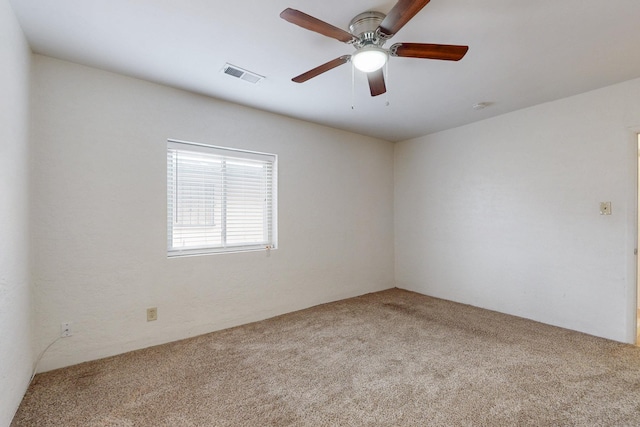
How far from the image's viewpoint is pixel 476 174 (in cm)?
379

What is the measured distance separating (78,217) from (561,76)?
4.26 meters

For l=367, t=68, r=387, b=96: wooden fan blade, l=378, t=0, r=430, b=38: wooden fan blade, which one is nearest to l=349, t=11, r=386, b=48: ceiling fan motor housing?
l=378, t=0, r=430, b=38: wooden fan blade

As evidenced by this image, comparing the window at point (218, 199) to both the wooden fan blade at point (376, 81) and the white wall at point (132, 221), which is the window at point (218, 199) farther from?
the wooden fan blade at point (376, 81)

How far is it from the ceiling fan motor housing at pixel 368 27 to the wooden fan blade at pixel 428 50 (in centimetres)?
11

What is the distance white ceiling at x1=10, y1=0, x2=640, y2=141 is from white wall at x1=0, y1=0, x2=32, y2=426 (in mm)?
317

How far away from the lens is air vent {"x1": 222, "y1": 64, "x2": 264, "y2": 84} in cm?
238

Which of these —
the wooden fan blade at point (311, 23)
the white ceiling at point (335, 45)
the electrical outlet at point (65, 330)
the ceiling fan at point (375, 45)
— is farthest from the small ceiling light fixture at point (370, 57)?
the electrical outlet at point (65, 330)

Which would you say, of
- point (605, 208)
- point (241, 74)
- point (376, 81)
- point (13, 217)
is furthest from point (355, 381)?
point (605, 208)

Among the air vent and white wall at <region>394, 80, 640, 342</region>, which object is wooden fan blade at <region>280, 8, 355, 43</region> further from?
white wall at <region>394, 80, 640, 342</region>

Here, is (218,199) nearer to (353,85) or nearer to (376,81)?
(353,85)

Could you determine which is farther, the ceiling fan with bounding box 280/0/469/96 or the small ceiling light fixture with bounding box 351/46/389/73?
the small ceiling light fixture with bounding box 351/46/389/73

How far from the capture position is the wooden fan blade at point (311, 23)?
1.39 meters

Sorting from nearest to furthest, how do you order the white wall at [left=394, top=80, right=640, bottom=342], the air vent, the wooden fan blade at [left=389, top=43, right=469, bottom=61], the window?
the wooden fan blade at [left=389, top=43, right=469, bottom=61] → the air vent → the white wall at [left=394, top=80, right=640, bottom=342] → the window

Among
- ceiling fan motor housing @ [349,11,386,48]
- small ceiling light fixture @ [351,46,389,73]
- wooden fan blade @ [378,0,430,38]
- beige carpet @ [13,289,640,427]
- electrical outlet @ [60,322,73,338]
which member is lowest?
beige carpet @ [13,289,640,427]
